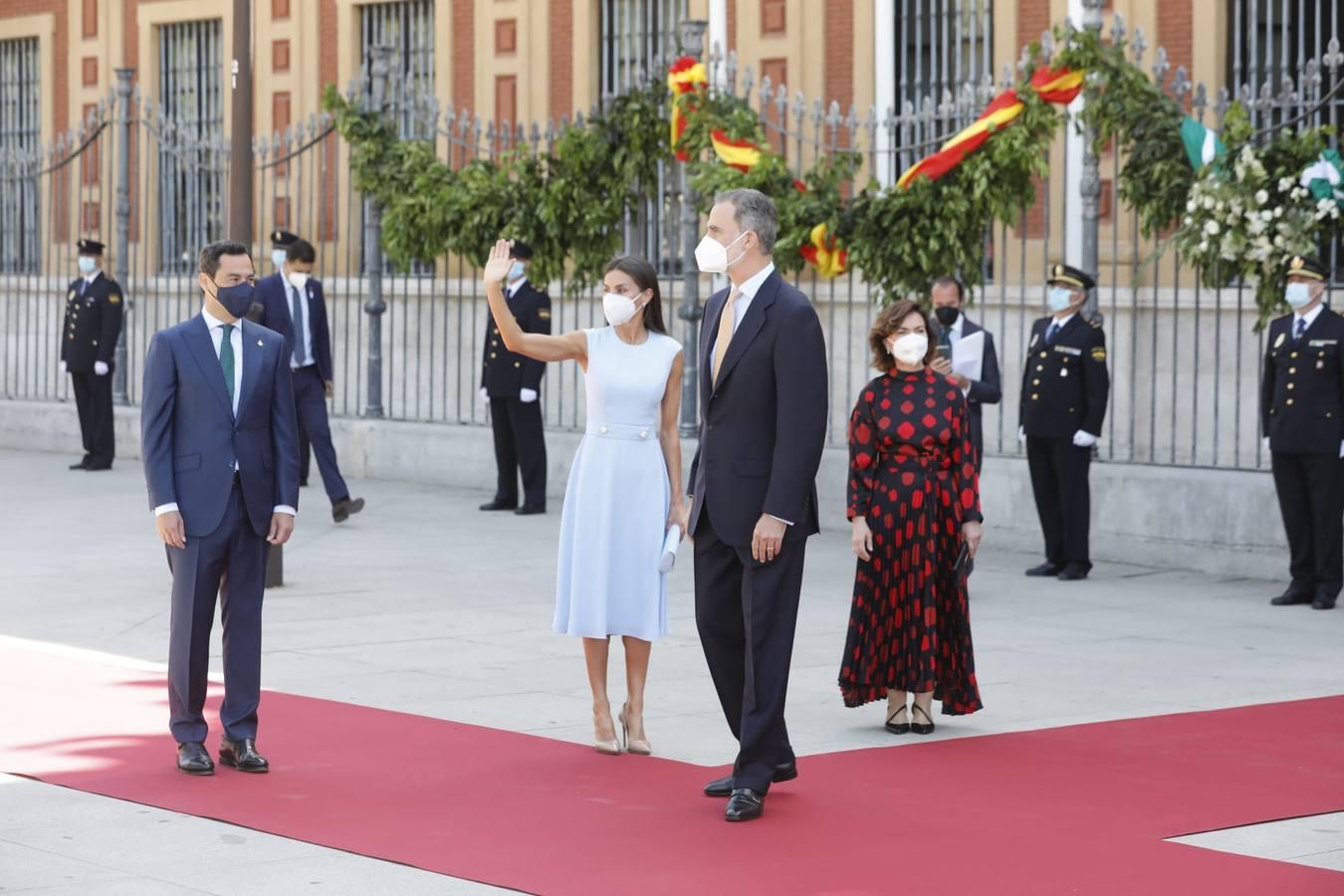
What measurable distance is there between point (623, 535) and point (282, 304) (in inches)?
280

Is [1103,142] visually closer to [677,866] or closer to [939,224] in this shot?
[939,224]

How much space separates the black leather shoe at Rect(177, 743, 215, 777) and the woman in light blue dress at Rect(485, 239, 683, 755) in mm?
1272

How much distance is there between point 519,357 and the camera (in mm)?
15242

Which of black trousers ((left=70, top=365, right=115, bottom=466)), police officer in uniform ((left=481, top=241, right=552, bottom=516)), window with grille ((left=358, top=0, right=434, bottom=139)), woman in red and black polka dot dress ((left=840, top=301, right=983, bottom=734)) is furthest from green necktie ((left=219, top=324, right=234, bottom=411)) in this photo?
window with grille ((left=358, top=0, right=434, bottom=139))

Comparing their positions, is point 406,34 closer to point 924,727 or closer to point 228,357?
point 228,357

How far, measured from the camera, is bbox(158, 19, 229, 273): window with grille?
19906 mm

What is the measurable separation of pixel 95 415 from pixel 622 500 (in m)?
12.3

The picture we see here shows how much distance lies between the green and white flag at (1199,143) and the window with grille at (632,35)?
7677 mm

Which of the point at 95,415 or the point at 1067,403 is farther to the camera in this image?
the point at 95,415

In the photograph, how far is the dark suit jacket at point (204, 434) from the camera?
23.9 ft

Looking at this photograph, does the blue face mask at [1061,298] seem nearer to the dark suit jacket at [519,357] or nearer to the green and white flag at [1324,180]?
the green and white flag at [1324,180]

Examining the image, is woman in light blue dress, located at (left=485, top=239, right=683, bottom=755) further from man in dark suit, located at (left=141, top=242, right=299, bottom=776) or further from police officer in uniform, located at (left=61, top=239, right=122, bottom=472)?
police officer in uniform, located at (left=61, top=239, right=122, bottom=472)

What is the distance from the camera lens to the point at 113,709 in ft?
27.4

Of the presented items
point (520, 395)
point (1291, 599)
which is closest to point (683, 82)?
point (520, 395)
